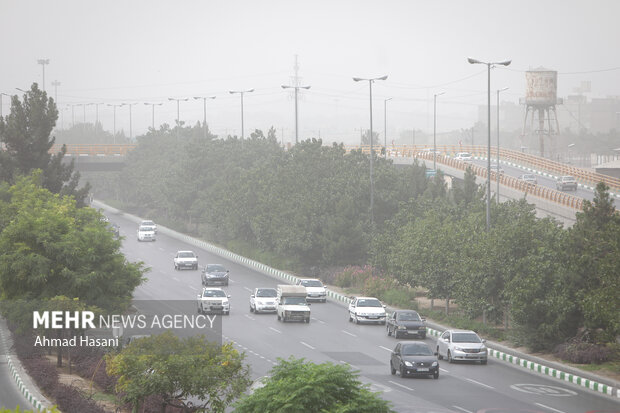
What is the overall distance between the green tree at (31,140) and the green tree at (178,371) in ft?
143

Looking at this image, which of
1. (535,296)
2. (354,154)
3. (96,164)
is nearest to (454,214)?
(354,154)

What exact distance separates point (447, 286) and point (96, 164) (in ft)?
250

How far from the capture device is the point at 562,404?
32781 mm

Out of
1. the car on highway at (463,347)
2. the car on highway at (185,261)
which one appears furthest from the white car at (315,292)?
the car on highway at (463,347)

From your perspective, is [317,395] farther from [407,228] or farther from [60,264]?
[407,228]

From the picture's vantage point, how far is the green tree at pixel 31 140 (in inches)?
2672

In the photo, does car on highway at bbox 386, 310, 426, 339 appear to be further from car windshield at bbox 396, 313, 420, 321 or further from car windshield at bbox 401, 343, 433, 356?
car windshield at bbox 401, 343, 433, 356

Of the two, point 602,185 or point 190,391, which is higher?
point 602,185

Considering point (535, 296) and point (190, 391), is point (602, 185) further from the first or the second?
point (190, 391)

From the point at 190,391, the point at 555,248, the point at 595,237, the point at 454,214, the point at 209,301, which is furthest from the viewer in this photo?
the point at 454,214

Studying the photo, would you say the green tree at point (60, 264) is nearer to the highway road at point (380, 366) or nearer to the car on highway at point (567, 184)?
the highway road at point (380, 366)

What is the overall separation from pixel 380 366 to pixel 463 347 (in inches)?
156

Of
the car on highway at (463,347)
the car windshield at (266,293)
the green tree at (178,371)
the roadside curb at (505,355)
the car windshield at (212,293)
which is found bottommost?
the roadside curb at (505,355)

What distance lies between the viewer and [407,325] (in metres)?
48.6
